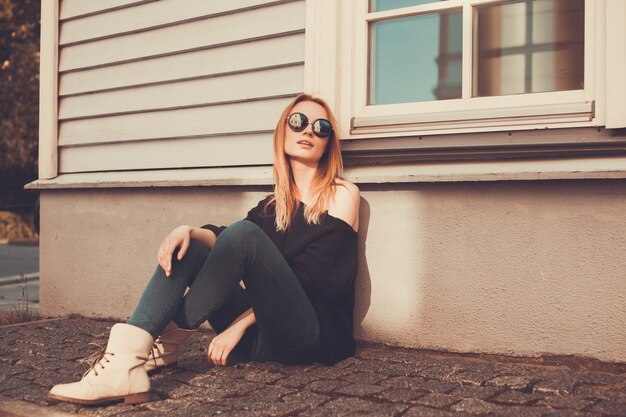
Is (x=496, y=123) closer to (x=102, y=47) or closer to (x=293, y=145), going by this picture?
(x=293, y=145)

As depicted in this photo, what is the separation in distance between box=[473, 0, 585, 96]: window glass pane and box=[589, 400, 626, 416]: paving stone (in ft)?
4.90

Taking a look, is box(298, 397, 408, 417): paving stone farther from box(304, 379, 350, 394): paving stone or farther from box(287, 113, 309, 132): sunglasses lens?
box(287, 113, 309, 132): sunglasses lens

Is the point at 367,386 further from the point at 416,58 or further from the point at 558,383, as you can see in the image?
the point at 416,58

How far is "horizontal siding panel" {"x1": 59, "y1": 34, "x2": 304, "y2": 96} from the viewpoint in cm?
419

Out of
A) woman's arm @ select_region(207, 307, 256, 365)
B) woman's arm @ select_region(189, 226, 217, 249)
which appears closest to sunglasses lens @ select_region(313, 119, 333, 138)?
woman's arm @ select_region(189, 226, 217, 249)

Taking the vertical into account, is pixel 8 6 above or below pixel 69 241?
above

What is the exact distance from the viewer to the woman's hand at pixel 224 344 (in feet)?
10.4

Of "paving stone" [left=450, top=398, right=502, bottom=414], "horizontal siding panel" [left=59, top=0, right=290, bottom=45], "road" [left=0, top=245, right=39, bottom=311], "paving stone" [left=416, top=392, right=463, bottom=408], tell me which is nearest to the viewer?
"paving stone" [left=450, top=398, right=502, bottom=414]

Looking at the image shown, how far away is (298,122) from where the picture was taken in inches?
141

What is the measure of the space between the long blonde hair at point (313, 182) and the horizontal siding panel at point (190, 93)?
0.49 meters

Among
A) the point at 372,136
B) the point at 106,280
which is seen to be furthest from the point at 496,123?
the point at 106,280

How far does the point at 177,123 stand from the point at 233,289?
1.98m

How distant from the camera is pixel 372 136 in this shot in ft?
12.4

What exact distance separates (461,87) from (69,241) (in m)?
3.15
